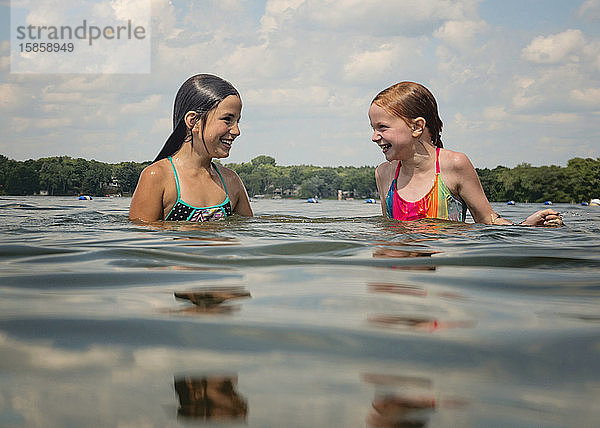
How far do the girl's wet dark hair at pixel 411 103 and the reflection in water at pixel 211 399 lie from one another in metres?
4.76

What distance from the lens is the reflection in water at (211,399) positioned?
40.2 inches

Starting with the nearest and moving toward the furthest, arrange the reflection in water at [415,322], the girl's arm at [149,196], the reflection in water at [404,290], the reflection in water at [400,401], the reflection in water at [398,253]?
1. the reflection in water at [400,401]
2. the reflection in water at [415,322]
3. the reflection in water at [404,290]
4. the reflection in water at [398,253]
5. the girl's arm at [149,196]

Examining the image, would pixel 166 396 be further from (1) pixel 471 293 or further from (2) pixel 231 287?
(1) pixel 471 293

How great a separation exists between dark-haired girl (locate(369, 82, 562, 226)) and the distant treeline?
24.4 metres

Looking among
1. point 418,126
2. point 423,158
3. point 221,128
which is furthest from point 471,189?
point 221,128

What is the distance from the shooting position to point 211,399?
43.2 inches

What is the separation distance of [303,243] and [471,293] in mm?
1760

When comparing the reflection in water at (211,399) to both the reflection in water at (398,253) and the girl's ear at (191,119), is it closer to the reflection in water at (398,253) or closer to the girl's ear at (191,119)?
the reflection in water at (398,253)

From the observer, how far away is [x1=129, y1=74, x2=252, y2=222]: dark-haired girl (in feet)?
18.4

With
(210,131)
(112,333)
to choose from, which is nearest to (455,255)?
(112,333)

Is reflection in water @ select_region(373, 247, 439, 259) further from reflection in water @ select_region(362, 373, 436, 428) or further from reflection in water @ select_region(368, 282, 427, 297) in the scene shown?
reflection in water @ select_region(362, 373, 436, 428)

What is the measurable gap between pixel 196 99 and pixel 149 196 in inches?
44.7

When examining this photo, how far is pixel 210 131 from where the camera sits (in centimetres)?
579

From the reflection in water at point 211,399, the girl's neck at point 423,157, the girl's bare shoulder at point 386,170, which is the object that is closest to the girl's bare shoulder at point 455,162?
the girl's neck at point 423,157
